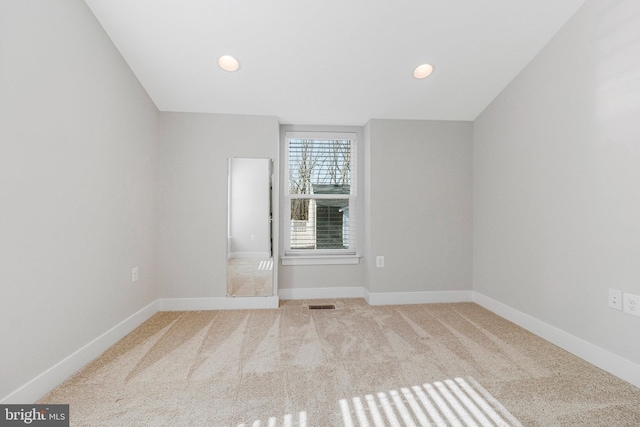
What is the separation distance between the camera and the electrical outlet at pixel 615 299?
1.86 meters

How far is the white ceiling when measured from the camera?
2.10 meters

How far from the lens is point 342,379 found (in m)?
1.80

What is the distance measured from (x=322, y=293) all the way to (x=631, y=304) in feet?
8.17

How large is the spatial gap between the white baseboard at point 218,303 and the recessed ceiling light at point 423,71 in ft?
8.22

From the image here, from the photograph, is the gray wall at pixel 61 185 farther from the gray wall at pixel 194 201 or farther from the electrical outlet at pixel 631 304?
the electrical outlet at pixel 631 304

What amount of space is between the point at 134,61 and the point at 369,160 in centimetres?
230

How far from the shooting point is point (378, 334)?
2.48 metres

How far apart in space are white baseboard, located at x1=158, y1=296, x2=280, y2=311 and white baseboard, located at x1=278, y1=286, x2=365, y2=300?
0.84 feet

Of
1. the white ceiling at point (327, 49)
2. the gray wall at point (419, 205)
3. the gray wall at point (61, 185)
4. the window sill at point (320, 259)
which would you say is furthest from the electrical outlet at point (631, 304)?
the gray wall at point (61, 185)

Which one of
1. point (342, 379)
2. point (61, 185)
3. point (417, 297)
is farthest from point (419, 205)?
point (61, 185)

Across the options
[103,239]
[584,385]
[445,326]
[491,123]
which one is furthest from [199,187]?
[584,385]

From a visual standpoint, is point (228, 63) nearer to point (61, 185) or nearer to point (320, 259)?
point (61, 185)

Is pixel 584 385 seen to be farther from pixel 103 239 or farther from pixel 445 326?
pixel 103 239

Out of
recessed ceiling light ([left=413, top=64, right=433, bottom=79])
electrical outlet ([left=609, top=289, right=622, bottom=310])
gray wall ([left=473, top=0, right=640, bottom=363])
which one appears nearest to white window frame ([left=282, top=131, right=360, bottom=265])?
recessed ceiling light ([left=413, top=64, right=433, bottom=79])
